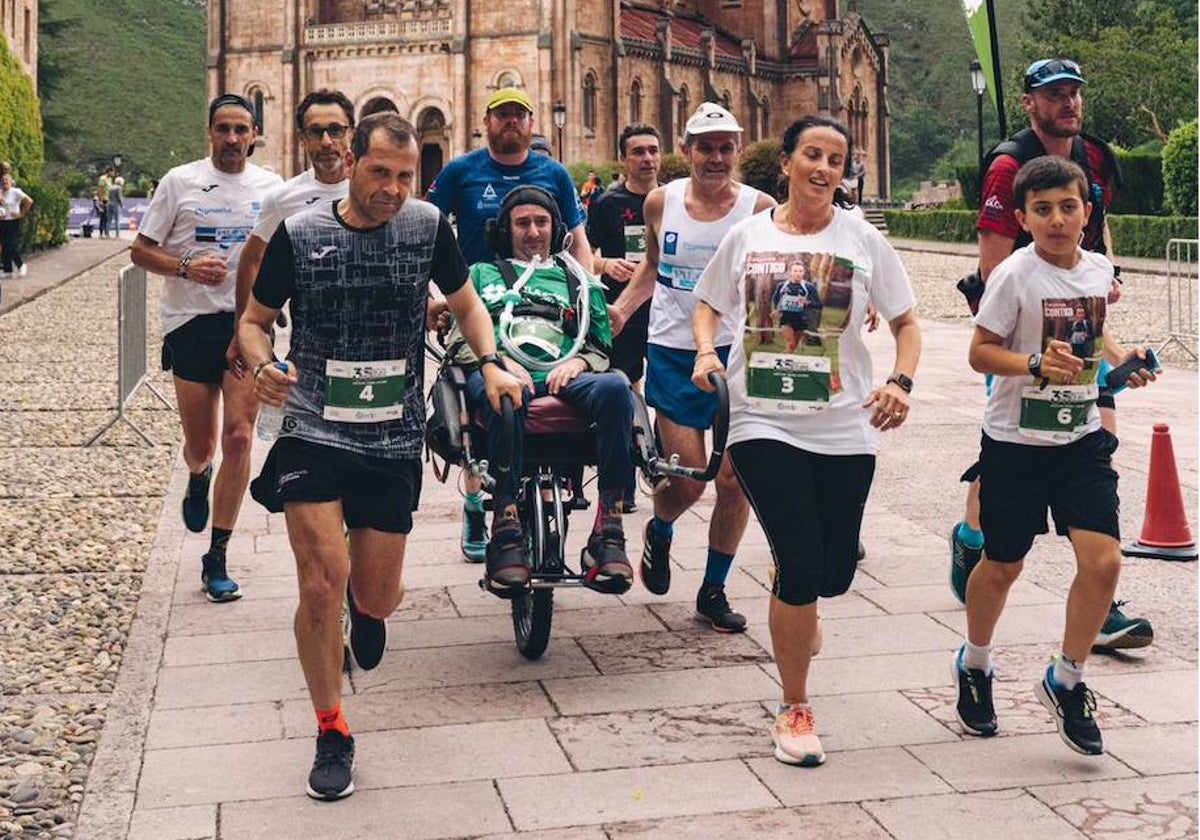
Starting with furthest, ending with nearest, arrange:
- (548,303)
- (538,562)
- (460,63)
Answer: (460,63) → (548,303) → (538,562)

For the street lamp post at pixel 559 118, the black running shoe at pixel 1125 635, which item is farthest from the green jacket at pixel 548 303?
the street lamp post at pixel 559 118

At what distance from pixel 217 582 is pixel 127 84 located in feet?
321

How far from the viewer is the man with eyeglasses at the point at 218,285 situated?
27.4 ft

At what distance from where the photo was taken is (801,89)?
91312 mm

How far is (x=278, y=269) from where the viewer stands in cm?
586

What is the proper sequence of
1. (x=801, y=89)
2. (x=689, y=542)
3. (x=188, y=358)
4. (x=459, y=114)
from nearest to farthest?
(x=188, y=358) → (x=689, y=542) → (x=459, y=114) → (x=801, y=89)

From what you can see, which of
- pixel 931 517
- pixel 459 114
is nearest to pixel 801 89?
pixel 459 114

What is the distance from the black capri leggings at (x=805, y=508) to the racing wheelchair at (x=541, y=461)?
35.9 inches

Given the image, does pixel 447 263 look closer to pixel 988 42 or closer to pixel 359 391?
pixel 359 391

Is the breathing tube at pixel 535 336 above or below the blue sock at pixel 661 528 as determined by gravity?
above

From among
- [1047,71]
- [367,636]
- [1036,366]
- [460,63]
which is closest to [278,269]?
[367,636]

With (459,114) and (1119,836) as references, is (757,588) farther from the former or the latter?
(459,114)

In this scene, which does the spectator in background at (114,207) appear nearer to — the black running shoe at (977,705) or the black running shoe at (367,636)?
the black running shoe at (367,636)

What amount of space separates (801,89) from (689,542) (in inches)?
3293
